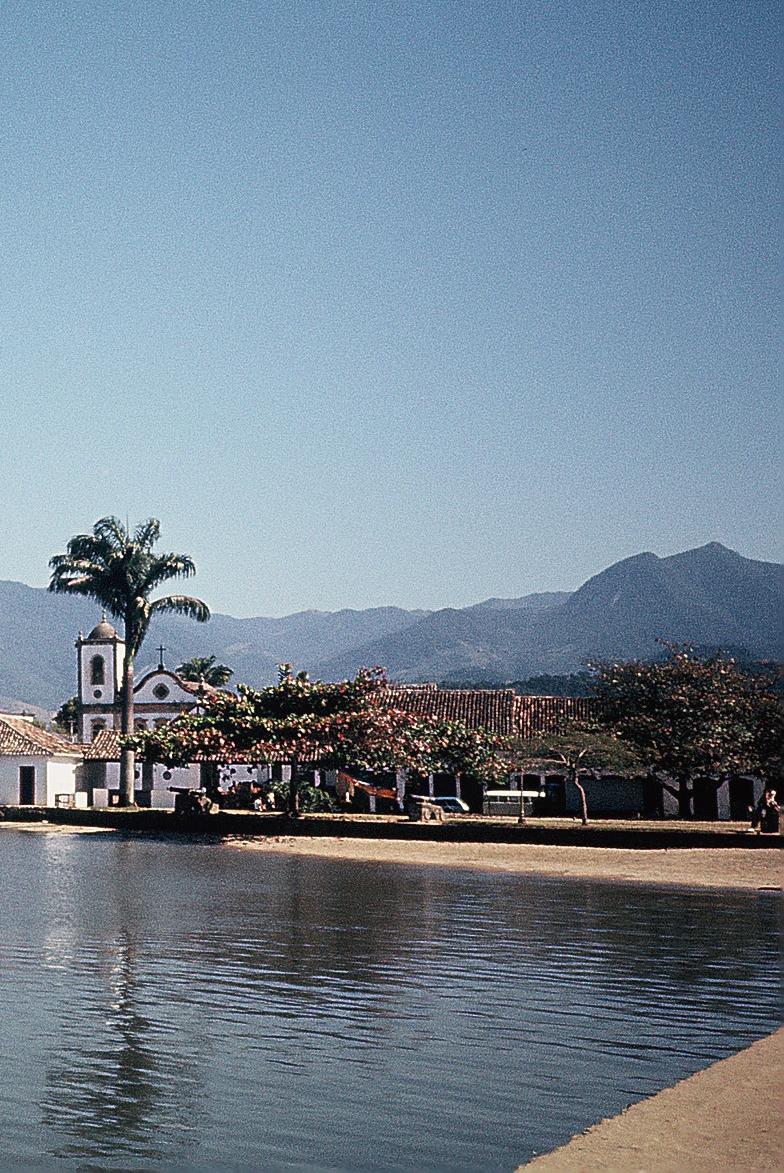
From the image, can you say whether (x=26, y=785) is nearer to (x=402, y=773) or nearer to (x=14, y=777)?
(x=14, y=777)

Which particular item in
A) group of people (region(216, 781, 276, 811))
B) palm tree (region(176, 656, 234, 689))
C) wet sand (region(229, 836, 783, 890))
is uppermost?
palm tree (region(176, 656, 234, 689))

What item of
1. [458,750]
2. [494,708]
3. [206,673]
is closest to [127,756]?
[494,708]

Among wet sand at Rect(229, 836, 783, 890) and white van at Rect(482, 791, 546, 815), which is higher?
white van at Rect(482, 791, 546, 815)

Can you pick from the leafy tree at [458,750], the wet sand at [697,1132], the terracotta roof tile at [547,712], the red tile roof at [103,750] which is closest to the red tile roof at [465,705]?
the terracotta roof tile at [547,712]

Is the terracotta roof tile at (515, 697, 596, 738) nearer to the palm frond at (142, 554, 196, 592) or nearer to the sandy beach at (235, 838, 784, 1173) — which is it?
the palm frond at (142, 554, 196, 592)

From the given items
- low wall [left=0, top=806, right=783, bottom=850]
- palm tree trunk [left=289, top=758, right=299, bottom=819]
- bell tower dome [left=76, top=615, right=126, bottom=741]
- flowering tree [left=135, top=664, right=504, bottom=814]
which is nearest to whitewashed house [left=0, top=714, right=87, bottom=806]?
low wall [left=0, top=806, right=783, bottom=850]

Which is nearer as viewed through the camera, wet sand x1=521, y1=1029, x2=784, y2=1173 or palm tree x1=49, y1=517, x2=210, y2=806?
wet sand x1=521, y1=1029, x2=784, y2=1173

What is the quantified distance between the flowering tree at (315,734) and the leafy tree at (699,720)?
19.3ft

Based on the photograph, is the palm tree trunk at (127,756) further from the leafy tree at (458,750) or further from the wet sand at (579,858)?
the wet sand at (579,858)

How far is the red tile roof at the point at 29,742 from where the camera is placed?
6694 centimetres

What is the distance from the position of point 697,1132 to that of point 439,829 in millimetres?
32862

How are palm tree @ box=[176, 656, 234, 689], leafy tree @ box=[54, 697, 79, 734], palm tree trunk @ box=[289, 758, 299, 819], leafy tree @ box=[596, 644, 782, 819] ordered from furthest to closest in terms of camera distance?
leafy tree @ box=[54, 697, 79, 734] → palm tree @ box=[176, 656, 234, 689] → palm tree trunk @ box=[289, 758, 299, 819] → leafy tree @ box=[596, 644, 782, 819]

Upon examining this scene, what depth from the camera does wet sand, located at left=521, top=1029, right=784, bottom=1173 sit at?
37.9 ft

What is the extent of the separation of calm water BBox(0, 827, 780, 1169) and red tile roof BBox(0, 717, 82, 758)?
37.1 metres
